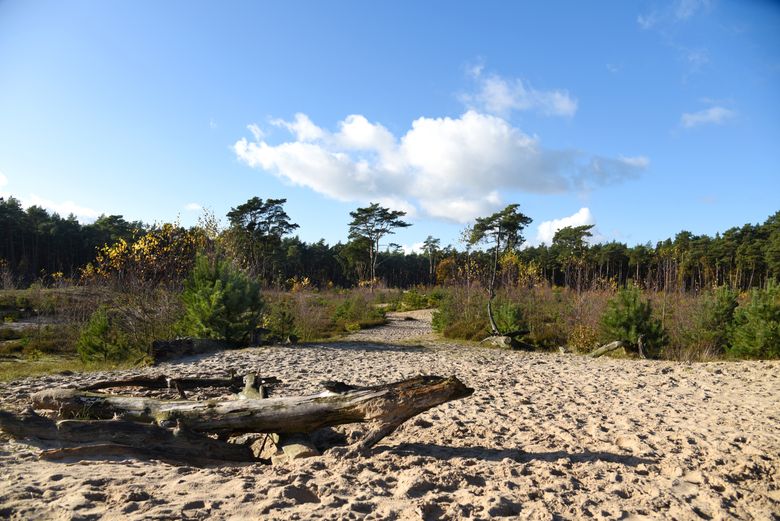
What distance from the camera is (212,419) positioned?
467 centimetres

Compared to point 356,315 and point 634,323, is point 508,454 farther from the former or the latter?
point 356,315

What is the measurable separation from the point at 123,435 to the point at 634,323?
11.4m

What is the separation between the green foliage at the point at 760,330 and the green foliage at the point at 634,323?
4.95ft

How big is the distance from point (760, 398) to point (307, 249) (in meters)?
50.1

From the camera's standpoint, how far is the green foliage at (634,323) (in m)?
12.0

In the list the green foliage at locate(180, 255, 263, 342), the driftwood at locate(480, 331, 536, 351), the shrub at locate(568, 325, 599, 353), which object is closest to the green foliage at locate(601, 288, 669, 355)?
the shrub at locate(568, 325, 599, 353)

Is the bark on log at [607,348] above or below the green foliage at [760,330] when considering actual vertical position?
below

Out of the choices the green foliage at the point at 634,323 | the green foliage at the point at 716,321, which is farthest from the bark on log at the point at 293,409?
the green foliage at the point at 716,321

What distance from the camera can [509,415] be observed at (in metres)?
5.86

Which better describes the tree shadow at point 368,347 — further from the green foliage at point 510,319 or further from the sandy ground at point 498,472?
the sandy ground at point 498,472

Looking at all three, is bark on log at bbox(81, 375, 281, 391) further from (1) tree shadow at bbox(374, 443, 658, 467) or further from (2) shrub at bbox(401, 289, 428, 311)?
(2) shrub at bbox(401, 289, 428, 311)

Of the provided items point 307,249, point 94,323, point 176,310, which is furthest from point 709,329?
point 307,249

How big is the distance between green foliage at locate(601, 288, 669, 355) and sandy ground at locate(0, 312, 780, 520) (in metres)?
4.75

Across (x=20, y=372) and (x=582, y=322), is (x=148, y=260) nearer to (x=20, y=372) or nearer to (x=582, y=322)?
(x=20, y=372)
